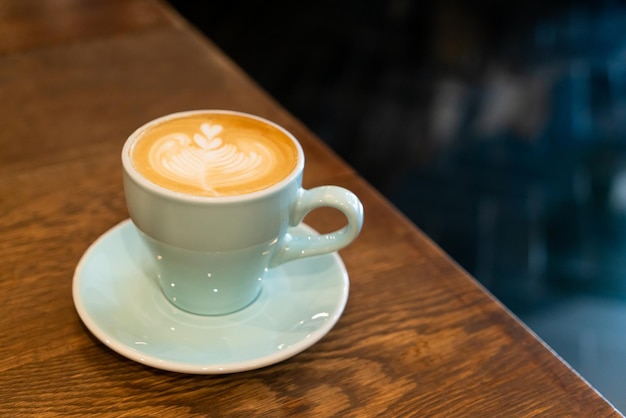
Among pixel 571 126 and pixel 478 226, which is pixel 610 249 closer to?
pixel 478 226

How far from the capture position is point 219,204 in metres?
0.42

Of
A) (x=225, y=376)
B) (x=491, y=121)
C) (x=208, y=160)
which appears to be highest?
(x=208, y=160)

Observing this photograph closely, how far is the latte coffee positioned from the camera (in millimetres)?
448

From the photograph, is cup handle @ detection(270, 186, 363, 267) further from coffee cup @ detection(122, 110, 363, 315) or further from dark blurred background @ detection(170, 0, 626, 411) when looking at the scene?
dark blurred background @ detection(170, 0, 626, 411)

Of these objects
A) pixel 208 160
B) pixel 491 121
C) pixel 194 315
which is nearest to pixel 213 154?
pixel 208 160

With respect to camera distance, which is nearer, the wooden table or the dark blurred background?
the wooden table

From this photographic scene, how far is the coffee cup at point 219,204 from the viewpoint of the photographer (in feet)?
1.42

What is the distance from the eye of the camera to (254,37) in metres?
2.18

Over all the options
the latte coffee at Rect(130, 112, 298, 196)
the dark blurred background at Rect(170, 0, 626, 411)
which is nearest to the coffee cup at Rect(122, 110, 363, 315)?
the latte coffee at Rect(130, 112, 298, 196)

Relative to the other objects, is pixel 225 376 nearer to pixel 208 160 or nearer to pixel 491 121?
pixel 208 160

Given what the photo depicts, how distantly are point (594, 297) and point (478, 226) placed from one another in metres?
0.27

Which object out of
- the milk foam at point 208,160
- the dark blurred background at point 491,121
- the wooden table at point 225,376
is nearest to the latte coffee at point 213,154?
the milk foam at point 208,160

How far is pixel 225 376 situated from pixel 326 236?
121mm

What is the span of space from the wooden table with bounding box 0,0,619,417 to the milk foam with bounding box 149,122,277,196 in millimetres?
125
